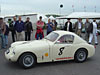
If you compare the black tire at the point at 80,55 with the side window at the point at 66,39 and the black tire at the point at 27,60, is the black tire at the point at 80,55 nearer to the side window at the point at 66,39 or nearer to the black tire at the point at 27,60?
the side window at the point at 66,39

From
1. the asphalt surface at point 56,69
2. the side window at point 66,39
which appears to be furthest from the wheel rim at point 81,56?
the side window at point 66,39

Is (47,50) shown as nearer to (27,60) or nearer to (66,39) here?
(27,60)

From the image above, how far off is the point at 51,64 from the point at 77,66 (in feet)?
3.20

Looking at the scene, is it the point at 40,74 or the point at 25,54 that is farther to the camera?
the point at 25,54

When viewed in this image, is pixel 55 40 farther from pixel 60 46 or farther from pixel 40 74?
pixel 40 74

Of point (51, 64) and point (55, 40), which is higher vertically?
point (55, 40)

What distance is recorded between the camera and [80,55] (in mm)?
5496

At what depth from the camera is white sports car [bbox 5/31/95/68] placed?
471cm

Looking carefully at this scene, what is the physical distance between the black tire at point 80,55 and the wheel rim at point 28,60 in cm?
175

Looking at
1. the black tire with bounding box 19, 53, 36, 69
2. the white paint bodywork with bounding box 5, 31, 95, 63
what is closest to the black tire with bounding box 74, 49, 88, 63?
the white paint bodywork with bounding box 5, 31, 95, 63

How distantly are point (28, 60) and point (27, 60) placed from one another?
35mm

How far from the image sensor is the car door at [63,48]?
201 inches

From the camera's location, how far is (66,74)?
432 cm

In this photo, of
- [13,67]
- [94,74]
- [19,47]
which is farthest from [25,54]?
[94,74]
